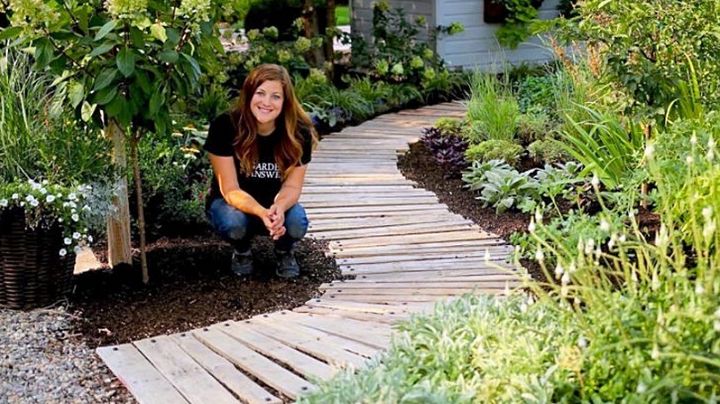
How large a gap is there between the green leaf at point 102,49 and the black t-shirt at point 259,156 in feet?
2.14

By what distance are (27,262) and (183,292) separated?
62cm

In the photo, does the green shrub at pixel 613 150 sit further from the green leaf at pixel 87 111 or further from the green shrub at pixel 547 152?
the green leaf at pixel 87 111

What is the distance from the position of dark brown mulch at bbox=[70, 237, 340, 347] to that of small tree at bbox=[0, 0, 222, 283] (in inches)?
26.1

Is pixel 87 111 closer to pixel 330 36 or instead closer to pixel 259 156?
pixel 259 156

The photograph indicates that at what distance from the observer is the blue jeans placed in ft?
13.7

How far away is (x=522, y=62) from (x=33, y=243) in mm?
7164

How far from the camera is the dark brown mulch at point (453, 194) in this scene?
5.10 m

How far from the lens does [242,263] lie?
4.23 meters

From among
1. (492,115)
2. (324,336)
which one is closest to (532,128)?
(492,115)

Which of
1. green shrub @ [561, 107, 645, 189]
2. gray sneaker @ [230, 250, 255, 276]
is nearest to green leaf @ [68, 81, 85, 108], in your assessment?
gray sneaker @ [230, 250, 255, 276]

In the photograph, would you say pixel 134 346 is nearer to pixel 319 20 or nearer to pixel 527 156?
pixel 527 156

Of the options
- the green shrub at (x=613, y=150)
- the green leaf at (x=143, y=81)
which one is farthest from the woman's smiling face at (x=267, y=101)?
the green shrub at (x=613, y=150)

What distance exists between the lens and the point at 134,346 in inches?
133

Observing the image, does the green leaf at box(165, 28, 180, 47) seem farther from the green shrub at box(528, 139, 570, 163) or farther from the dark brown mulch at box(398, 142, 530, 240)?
the green shrub at box(528, 139, 570, 163)
